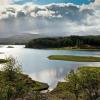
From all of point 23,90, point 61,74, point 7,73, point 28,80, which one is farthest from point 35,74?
point 23,90

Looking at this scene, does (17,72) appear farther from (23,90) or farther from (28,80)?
(23,90)

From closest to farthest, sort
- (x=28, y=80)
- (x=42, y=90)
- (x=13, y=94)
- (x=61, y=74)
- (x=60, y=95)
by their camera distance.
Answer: (x=13, y=94) < (x=60, y=95) < (x=42, y=90) < (x=28, y=80) < (x=61, y=74)

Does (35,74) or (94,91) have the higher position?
(94,91)

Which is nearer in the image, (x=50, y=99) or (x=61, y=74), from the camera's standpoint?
(x=50, y=99)

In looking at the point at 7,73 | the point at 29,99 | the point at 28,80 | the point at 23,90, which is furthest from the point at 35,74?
the point at 23,90

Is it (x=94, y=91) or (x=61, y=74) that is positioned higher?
(x=94, y=91)

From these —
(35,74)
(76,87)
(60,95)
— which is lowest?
(35,74)

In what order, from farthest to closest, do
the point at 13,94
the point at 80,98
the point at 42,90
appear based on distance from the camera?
the point at 42,90
the point at 80,98
the point at 13,94

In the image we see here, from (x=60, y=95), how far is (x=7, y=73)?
2275 centimetres

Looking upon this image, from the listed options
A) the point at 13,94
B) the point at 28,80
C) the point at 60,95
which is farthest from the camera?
the point at 28,80

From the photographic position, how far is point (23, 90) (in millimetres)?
66875

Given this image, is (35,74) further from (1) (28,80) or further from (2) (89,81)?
(2) (89,81)

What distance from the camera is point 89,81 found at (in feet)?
256

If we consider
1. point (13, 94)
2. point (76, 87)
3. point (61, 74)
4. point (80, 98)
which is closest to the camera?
point (13, 94)
